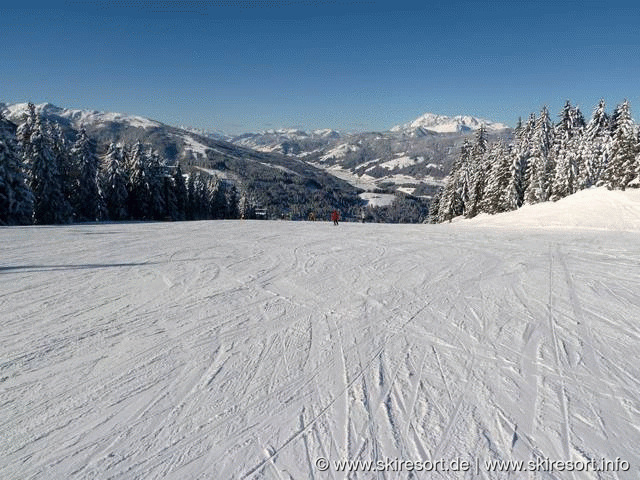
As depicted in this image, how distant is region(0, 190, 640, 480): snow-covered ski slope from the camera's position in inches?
148

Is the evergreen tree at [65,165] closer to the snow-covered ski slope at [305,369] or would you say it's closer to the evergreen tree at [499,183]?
the snow-covered ski slope at [305,369]

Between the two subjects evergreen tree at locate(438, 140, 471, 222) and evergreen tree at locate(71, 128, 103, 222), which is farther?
evergreen tree at locate(438, 140, 471, 222)

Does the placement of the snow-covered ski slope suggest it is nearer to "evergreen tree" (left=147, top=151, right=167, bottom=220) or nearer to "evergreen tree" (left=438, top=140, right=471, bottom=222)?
"evergreen tree" (left=147, top=151, right=167, bottom=220)

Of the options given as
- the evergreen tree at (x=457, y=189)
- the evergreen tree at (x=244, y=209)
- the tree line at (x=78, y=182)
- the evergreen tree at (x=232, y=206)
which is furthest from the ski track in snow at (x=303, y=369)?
the evergreen tree at (x=244, y=209)

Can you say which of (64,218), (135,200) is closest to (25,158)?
(64,218)

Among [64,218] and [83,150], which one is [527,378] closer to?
[64,218]

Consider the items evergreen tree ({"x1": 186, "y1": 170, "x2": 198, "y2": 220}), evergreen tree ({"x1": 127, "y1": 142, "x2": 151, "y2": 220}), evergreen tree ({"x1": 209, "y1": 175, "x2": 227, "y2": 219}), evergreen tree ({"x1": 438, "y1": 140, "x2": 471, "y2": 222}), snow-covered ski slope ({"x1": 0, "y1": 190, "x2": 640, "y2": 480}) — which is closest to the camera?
snow-covered ski slope ({"x1": 0, "y1": 190, "x2": 640, "y2": 480})

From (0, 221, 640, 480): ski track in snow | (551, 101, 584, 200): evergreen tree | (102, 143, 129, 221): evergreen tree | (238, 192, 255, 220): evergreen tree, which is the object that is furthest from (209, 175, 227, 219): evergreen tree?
(0, 221, 640, 480): ski track in snow

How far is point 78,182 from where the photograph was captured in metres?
38.0

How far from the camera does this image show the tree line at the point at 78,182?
28.0m

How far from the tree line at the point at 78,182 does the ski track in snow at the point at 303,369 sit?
22.3m

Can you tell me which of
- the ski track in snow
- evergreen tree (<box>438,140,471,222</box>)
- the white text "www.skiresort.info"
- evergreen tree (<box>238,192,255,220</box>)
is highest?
evergreen tree (<box>438,140,471,222</box>)

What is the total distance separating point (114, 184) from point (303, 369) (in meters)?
41.9

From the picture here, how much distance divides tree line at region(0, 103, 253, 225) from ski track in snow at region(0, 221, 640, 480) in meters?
22.3
